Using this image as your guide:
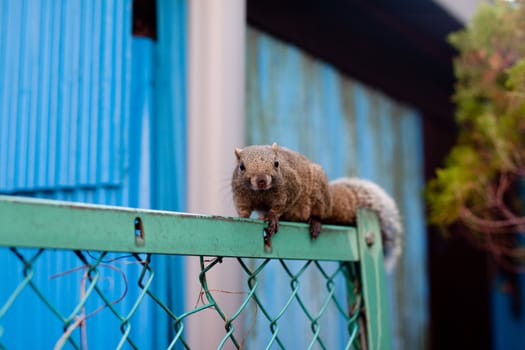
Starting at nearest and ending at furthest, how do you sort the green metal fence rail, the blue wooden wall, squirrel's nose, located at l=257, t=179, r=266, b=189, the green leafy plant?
the green metal fence rail
squirrel's nose, located at l=257, t=179, r=266, b=189
the blue wooden wall
the green leafy plant

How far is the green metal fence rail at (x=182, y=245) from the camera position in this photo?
80 cm

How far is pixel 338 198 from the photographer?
2.23 metres

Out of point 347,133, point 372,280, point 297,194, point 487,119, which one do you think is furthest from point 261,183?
point 347,133

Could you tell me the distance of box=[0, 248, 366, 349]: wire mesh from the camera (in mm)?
892

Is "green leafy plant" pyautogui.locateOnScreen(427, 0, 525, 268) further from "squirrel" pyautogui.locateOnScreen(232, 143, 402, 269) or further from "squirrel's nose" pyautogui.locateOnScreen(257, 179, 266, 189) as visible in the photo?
"squirrel's nose" pyautogui.locateOnScreen(257, 179, 266, 189)

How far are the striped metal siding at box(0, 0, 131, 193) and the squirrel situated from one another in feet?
1.87

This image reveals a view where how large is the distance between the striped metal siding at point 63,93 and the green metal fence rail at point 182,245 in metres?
0.96

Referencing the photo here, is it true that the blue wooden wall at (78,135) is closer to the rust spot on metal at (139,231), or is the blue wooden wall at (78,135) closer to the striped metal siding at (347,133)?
the striped metal siding at (347,133)

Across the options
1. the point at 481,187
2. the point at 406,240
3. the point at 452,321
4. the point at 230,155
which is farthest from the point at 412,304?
the point at 230,155

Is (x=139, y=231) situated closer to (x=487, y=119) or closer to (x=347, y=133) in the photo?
(x=487, y=119)

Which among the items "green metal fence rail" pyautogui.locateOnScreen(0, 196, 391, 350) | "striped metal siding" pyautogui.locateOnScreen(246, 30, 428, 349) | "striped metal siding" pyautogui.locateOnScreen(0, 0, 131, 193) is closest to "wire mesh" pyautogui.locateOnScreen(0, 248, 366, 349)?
"green metal fence rail" pyautogui.locateOnScreen(0, 196, 391, 350)

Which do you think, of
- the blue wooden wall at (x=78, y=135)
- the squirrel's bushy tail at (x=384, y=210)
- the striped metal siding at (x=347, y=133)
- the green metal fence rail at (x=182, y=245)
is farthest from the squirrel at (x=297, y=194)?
the striped metal siding at (x=347, y=133)

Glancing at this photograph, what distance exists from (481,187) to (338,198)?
1158 mm

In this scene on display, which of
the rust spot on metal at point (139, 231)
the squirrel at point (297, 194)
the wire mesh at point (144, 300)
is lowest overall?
the wire mesh at point (144, 300)
